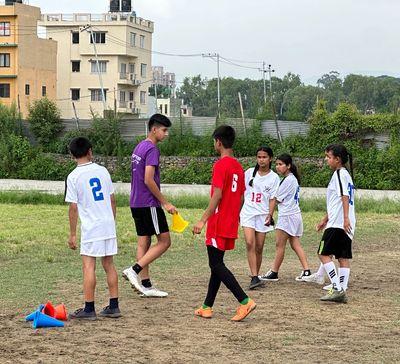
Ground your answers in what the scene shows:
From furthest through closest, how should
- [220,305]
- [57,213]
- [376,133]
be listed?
[376,133]
[57,213]
[220,305]

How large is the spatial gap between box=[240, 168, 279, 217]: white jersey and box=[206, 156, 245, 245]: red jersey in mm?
2119

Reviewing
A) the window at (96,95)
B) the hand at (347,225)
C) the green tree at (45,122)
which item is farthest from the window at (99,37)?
the hand at (347,225)

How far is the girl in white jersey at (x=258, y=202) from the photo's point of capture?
10430mm

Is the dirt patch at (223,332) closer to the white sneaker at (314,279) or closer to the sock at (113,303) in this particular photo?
the sock at (113,303)

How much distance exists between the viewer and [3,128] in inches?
1861

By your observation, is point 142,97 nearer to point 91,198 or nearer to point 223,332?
point 91,198

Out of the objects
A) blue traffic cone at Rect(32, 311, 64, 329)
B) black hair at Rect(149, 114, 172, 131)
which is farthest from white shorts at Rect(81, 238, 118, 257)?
black hair at Rect(149, 114, 172, 131)

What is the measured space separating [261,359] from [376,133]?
1447 inches

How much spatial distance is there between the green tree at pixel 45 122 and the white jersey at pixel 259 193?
124 feet

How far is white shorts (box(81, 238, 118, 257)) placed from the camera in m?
8.24

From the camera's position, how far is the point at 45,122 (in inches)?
1884

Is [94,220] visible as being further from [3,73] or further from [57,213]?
[3,73]

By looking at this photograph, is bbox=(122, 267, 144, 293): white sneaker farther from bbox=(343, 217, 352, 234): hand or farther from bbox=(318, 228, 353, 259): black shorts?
bbox=(343, 217, 352, 234): hand

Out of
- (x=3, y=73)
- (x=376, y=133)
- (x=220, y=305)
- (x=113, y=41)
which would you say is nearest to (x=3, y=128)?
(x=376, y=133)
